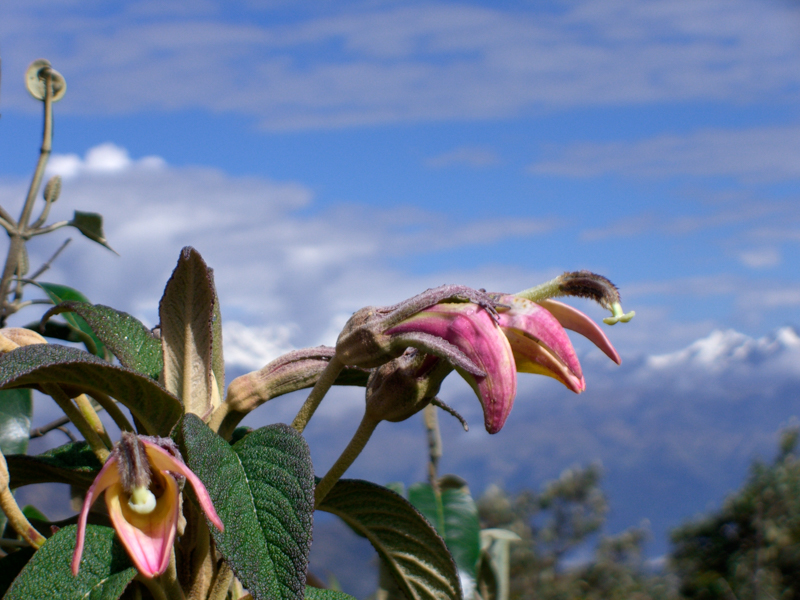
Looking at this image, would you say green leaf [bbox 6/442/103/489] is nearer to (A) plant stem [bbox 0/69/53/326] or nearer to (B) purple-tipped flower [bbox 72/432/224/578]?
(B) purple-tipped flower [bbox 72/432/224/578]

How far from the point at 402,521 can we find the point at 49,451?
47 centimetres

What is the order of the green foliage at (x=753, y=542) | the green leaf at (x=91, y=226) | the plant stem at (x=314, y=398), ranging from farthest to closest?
the green foliage at (x=753, y=542) → the green leaf at (x=91, y=226) → the plant stem at (x=314, y=398)

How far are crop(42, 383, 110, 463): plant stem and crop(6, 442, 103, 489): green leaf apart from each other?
0.09ft

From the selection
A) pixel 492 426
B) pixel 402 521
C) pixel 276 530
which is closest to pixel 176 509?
pixel 276 530

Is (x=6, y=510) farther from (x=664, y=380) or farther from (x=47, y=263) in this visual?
(x=664, y=380)

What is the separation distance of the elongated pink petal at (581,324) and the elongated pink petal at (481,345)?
0.16 metres

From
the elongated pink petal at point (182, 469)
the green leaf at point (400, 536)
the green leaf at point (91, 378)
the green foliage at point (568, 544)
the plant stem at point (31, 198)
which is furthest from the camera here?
the green foliage at point (568, 544)

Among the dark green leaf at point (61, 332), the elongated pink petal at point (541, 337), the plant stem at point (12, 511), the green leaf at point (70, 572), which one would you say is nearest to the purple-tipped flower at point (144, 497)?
the green leaf at point (70, 572)

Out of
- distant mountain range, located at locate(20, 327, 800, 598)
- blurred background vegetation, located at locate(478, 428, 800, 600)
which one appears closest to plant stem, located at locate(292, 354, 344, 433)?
blurred background vegetation, located at locate(478, 428, 800, 600)

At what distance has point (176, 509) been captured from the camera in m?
0.55

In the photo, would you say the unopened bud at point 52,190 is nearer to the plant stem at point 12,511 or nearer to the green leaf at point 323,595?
the plant stem at point 12,511

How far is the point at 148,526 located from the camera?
1.83ft

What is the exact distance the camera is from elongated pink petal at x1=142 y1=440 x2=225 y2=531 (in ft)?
1.71

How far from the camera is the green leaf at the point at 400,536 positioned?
874 millimetres
